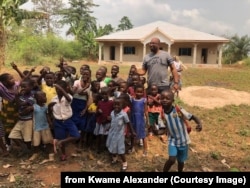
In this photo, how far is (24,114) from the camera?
181 inches

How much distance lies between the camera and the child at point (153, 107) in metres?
5.35

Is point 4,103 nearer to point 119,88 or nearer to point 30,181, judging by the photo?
point 30,181

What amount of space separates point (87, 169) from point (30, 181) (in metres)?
0.80

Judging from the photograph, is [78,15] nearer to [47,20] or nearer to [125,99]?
[47,20]

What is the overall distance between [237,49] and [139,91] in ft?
94.6

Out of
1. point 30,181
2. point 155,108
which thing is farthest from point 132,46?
point 30,181

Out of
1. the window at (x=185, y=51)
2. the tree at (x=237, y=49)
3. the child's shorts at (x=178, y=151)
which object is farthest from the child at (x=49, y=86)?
the tree at (x=237, y=49)

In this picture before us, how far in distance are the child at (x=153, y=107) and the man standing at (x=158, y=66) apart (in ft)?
0.38

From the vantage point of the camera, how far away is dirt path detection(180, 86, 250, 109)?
Answer: 31.1ft

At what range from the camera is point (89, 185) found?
3506 millimetres

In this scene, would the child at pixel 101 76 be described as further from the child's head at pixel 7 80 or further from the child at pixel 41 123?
the child's head at pixel 7 80

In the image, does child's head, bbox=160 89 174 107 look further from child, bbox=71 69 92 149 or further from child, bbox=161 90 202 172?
child, bbox=71 69 92 149

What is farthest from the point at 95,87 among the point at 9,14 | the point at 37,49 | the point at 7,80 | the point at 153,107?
the point at 37,49

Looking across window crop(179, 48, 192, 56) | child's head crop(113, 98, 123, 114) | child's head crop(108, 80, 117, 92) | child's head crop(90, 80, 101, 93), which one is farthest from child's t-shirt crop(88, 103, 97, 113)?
window crop(179, 48, 192, 56)
